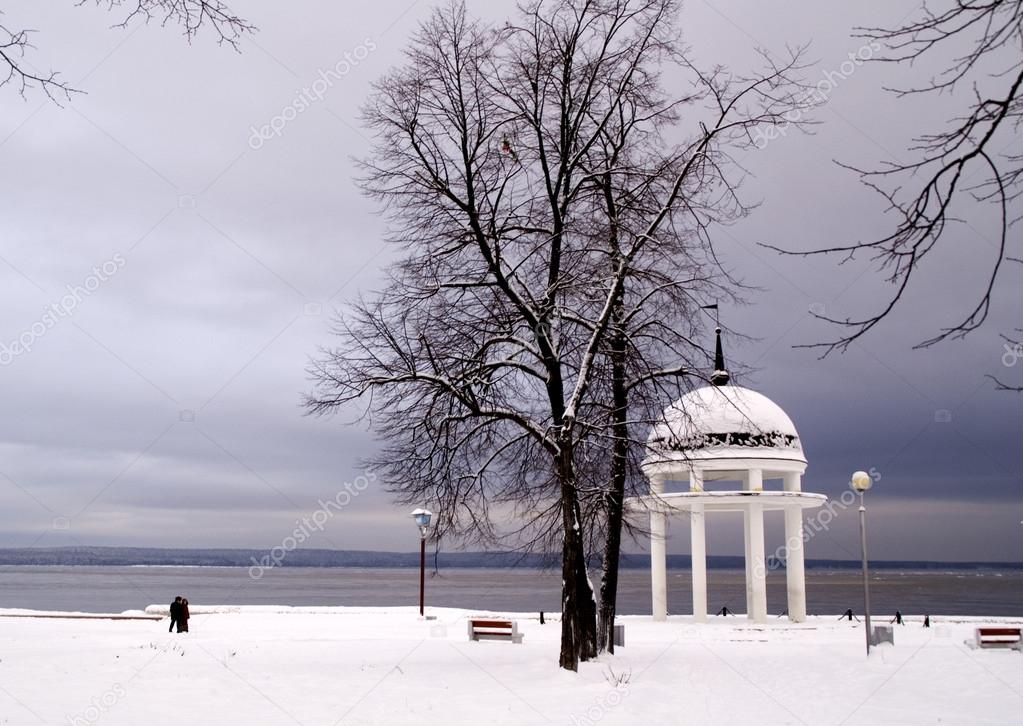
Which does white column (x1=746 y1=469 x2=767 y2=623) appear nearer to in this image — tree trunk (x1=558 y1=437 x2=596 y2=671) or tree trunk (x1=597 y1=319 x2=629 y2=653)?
tree trunk (x1=597 y1=319 x2=629 y2=653)

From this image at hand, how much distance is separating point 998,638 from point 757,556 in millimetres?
11788

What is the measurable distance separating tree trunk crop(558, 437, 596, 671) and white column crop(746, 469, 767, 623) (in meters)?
16.5

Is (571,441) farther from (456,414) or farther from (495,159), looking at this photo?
(495,159)

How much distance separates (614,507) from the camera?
21.9m

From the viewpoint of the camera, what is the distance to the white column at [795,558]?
37250 mm

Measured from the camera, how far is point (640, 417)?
21969 millimetres

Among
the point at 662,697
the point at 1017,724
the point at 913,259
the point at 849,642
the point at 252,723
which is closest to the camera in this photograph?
the point at 913,259

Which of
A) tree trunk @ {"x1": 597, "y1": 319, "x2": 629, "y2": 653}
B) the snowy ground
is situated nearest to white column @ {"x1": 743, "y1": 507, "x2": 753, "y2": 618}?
the snowy ground

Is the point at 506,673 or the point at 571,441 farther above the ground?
the point at 571,441

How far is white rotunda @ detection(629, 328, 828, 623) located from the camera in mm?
34750

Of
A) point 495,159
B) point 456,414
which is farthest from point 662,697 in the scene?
point 495,159

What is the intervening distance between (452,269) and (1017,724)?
43.0 feet

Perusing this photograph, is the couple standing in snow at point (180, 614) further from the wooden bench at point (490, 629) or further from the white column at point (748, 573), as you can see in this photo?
the white column at point (748, 573)

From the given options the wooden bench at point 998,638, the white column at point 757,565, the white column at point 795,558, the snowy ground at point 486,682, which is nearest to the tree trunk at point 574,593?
the snowy ground at point 486,682
